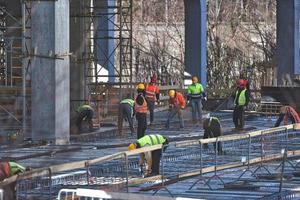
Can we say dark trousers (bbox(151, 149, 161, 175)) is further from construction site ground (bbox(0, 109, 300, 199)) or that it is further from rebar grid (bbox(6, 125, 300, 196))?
construction site ground (bbox(0, 109, 300, 199))

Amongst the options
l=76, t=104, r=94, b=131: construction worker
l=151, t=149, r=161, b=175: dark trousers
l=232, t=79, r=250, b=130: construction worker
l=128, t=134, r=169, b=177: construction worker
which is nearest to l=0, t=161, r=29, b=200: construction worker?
l=128, t=134, r=169, b=177: construction worker

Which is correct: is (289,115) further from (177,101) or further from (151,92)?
(151,92)

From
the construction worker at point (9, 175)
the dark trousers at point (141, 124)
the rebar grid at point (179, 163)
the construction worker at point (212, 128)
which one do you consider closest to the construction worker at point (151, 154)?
the rebar grid at point (179, 163)

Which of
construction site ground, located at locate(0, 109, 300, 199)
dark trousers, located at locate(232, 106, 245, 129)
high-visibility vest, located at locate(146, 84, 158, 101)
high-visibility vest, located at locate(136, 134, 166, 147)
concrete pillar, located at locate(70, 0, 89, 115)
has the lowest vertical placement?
construction site ground, located at locate(0, 109, 300, 199)

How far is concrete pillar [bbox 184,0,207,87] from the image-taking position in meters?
40.0

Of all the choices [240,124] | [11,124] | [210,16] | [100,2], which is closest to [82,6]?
[100,2]

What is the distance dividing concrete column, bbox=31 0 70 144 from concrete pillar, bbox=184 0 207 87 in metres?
17.9

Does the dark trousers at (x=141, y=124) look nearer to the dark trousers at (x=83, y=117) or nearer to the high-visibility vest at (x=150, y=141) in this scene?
the dark trousers at (x=83, y=117)

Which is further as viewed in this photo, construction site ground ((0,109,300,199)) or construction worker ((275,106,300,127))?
construction worker ((275,106,300,127))

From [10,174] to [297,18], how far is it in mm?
32932

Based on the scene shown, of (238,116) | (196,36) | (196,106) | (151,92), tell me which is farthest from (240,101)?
(196,36)

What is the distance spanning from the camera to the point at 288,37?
43.7 meters

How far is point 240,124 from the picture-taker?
27312 millimetres

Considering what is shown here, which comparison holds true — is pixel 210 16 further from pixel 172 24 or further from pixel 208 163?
pixel 208 163
